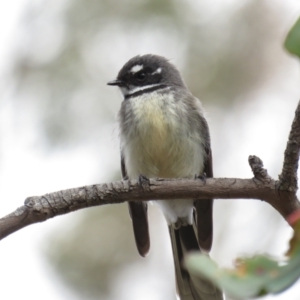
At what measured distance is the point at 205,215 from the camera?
467 cm

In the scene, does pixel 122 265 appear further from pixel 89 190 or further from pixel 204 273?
pixel 204 273

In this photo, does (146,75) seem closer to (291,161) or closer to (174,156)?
(174,156)

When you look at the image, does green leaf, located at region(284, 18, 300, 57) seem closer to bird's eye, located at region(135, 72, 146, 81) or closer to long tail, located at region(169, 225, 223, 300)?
long tail, located at region(169, 225, 223, 300)

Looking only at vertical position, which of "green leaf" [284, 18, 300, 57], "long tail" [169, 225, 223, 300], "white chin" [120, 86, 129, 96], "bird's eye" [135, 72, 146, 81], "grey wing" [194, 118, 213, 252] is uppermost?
"bird's eye" [135, 72, 146, 81]

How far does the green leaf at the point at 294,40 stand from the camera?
2.80 ft

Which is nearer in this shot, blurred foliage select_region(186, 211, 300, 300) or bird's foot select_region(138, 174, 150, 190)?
blurred foliage select_region(186, 211, 300, 300)

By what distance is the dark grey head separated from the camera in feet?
17.2

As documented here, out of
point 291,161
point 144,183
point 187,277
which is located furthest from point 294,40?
point 187,277

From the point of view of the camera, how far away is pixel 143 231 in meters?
4.57

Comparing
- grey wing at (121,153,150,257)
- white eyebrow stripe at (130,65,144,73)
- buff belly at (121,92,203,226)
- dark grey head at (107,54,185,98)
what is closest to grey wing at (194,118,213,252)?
buff belly at (121,92,203,226)

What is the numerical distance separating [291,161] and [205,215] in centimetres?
230

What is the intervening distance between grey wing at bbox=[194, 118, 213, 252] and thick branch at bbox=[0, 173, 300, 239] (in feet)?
6.19

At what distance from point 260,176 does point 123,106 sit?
8.25ft

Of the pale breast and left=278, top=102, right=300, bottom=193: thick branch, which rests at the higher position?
the pale breast
